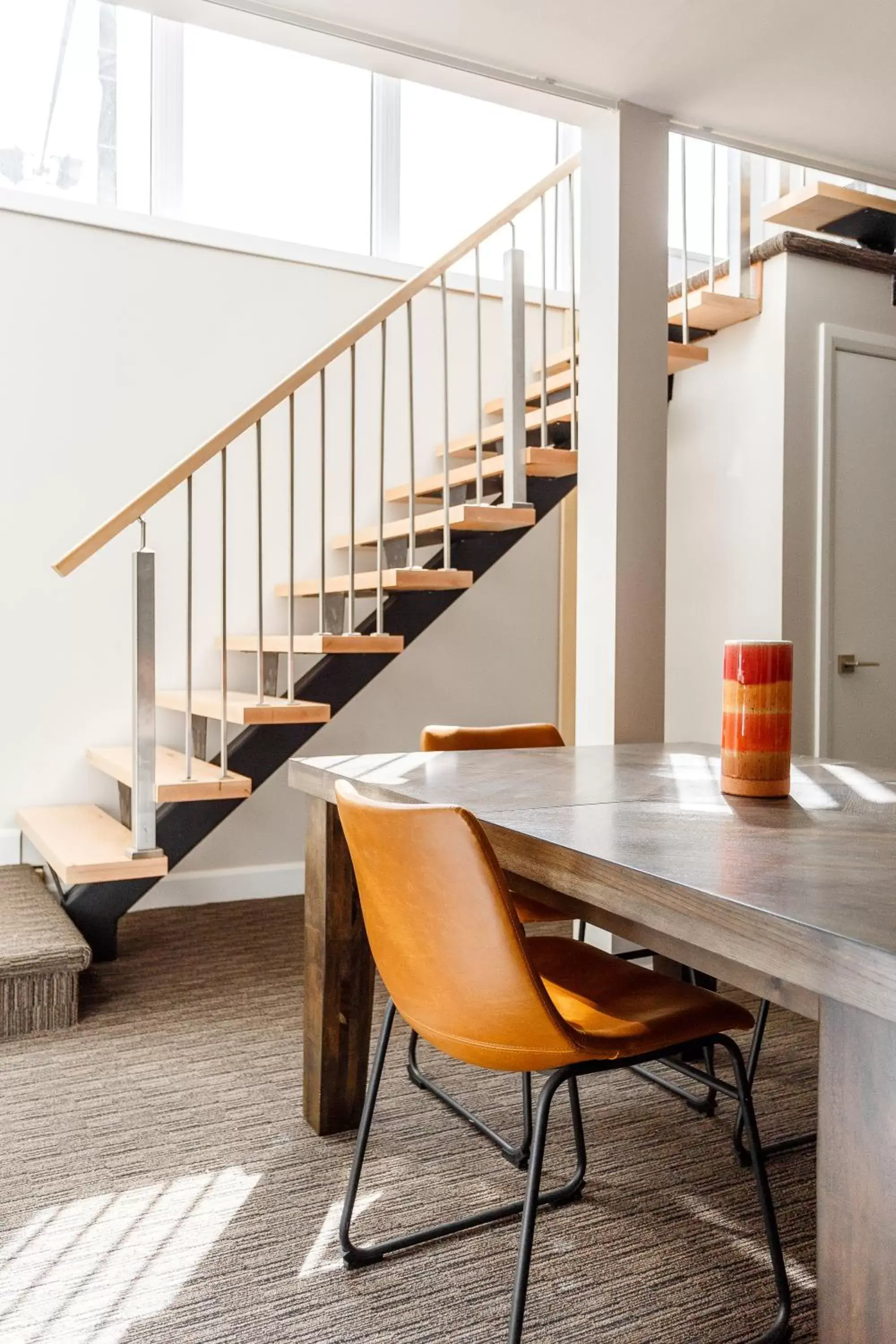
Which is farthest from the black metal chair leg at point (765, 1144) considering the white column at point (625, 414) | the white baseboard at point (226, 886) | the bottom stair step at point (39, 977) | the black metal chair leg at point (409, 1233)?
→ the white baseboard at point (226, 886)

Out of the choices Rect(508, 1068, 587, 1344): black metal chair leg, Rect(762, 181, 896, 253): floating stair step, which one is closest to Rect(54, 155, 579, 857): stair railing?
Rect(762, 181, 896, 253): floating stair step

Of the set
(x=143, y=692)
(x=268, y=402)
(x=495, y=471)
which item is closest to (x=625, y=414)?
(x=495, y=471)

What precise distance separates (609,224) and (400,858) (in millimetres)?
2318

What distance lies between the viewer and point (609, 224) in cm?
304

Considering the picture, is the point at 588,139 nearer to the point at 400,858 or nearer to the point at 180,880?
the point at 400,858

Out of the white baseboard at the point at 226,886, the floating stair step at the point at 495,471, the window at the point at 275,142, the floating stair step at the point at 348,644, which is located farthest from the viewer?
the window at the point at 275,142

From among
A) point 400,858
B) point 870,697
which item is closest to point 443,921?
point 400,858

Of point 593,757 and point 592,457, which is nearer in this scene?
point 593,757

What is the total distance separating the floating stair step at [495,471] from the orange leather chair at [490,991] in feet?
6.25

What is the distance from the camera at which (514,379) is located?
341 centimetres

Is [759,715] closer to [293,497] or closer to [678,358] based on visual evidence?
[293,497]

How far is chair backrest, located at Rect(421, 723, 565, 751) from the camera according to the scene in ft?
8.21

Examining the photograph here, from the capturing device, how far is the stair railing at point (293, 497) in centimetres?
285

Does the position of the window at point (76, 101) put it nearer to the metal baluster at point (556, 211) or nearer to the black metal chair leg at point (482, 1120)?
the metal baluster at point (556, 211)
